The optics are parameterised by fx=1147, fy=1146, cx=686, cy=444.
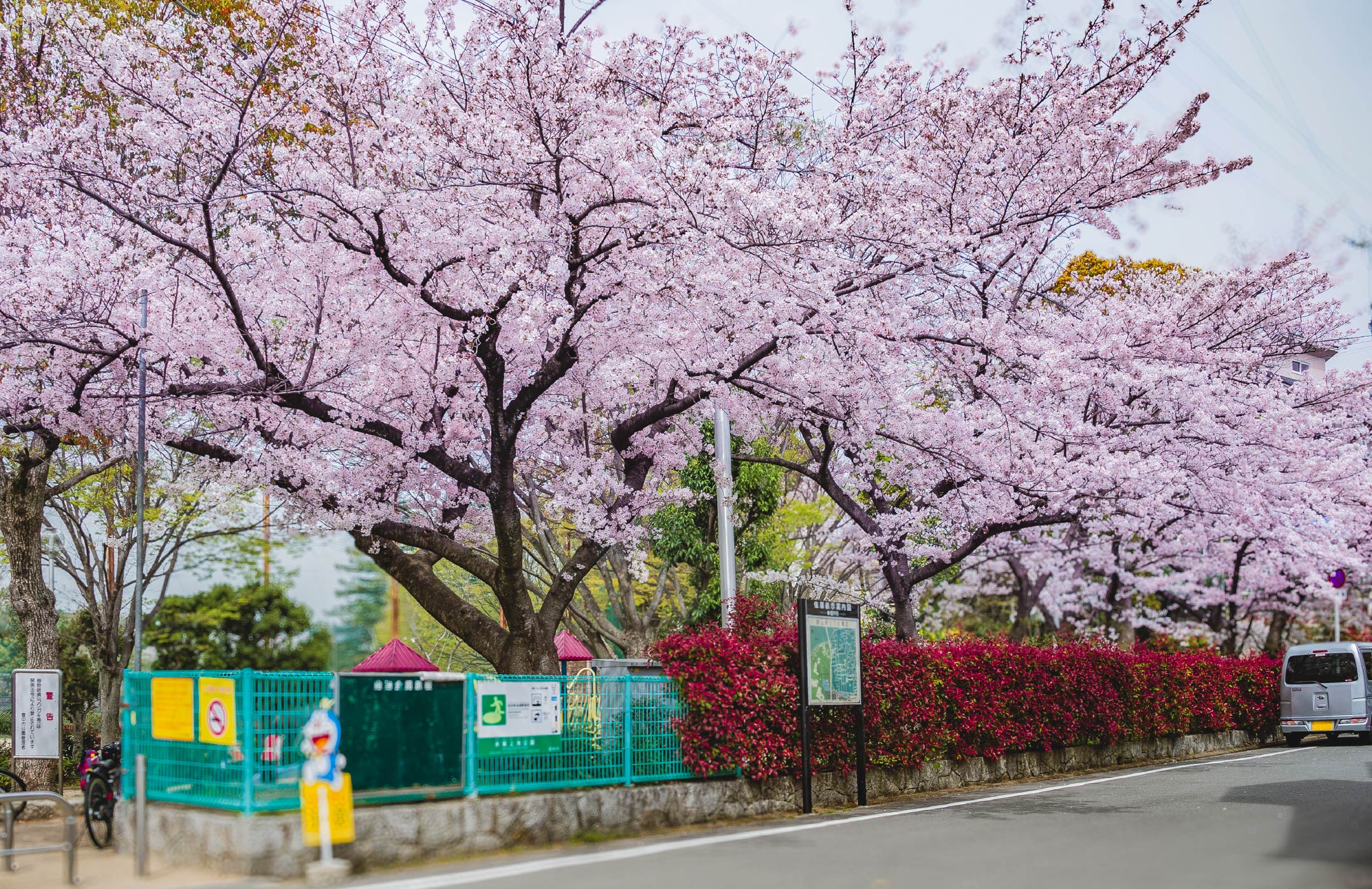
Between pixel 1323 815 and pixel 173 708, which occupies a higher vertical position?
pixel 173 708

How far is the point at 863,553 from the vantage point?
25641 mm

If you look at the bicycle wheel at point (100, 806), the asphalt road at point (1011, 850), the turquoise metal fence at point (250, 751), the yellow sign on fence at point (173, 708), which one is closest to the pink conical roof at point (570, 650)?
the asphalt road at point (1011, 850)

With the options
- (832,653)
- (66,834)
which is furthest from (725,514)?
(66,834)

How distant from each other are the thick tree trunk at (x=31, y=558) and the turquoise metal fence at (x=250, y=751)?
24.1ft

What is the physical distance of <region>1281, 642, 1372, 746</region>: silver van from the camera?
24.2m

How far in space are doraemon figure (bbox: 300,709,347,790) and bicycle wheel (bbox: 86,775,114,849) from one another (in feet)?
12.5

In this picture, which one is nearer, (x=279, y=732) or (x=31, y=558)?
(x=279, y=732)

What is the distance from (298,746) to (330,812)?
2.28 feet

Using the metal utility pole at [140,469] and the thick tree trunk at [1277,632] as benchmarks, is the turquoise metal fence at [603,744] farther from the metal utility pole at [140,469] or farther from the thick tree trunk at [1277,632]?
the thick tree trunk at [1277,632]

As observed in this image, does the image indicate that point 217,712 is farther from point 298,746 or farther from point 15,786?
point 15,786

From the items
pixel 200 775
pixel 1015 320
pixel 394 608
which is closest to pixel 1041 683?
pixel 1015 320

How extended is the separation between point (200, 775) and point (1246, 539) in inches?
910

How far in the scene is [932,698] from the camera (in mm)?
15172

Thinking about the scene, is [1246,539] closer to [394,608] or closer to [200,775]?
[200,775]
